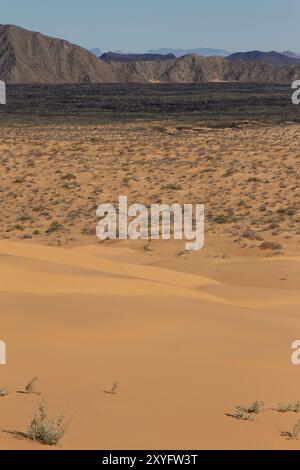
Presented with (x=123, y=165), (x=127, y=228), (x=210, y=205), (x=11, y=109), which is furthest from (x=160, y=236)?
(x=11, y=109)

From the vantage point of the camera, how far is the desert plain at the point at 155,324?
5.68 m

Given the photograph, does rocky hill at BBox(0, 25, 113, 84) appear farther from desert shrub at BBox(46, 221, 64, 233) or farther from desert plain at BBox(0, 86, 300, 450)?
desert plain at BBox(0, 86, 300, 450)

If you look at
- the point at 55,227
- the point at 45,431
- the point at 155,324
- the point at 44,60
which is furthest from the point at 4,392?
the point at 44,60

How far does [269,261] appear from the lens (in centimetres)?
1633

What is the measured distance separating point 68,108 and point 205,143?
40.3 m

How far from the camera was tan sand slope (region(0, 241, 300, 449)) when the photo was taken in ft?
18.0

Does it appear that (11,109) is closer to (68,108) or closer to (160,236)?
(68,108)

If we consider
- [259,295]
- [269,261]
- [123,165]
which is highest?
[123,165]

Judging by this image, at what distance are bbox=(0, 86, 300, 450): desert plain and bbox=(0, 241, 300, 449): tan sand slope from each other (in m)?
0.02

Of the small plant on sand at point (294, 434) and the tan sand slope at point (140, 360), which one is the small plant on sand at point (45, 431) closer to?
the tan sand slope at point (140, 360)

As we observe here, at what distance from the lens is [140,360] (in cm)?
737

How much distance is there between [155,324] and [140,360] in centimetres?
141

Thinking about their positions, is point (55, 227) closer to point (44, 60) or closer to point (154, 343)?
point (154, 343)

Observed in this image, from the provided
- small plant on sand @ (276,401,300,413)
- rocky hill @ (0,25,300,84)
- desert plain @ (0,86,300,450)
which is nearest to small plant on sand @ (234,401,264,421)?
desert plain @ (0,86,300,450)
